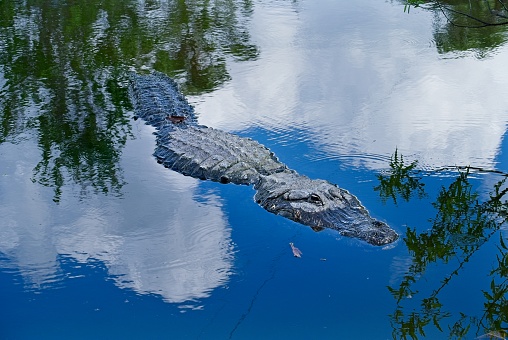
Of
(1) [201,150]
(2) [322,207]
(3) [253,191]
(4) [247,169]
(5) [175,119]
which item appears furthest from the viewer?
(5) [175,119]

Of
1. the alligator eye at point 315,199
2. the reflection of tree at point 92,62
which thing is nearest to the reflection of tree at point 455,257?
the alligator eye at point 315,199

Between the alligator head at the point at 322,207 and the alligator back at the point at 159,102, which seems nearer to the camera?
the alligator head at the point at 322,207

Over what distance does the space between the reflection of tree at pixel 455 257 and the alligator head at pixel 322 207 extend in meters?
0.28

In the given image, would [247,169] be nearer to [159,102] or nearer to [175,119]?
[175,119]

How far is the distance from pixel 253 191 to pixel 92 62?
4.53 meters

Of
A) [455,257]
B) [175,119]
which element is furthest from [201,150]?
[455,257]

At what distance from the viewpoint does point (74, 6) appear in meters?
12.5

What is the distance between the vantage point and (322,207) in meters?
5.27

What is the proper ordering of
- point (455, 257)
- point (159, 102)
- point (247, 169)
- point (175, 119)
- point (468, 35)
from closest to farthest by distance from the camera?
point (455, 257) < point (247, 169) < point (175, 119) < point (159, 102) < point (468, 35)

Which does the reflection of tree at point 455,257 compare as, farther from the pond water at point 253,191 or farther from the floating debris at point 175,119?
the floating debris at point 175,119

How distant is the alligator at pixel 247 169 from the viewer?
5195mm

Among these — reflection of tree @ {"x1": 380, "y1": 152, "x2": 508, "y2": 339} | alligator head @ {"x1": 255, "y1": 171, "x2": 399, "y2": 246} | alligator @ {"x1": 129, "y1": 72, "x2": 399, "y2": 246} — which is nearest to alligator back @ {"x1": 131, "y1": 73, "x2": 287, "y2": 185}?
alligator @ {"x1": 129, "y1": 72, "x2": 399, "y2": 246}

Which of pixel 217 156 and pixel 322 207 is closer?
pixel 322 207

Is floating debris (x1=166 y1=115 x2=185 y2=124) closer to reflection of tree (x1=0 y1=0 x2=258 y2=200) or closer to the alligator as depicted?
the alligator
